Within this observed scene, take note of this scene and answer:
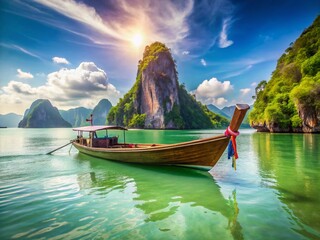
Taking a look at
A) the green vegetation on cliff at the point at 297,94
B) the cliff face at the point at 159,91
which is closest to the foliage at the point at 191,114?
the cliff face at the point at 159,91

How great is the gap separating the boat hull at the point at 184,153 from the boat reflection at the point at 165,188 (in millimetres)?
496

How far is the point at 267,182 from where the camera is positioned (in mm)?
7734

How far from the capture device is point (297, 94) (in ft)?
118

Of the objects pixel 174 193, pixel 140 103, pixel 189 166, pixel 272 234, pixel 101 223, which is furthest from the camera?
pixel 140 103

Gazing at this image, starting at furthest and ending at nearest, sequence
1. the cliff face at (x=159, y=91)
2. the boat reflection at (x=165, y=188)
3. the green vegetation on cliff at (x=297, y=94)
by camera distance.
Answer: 1. the cliff face at (x=159, y=91)
2. the green vegetation on cliff at (x=297, y=94)
3. the boat reflection at (x=165, y=188)

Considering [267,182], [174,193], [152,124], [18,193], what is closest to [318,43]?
[267,182]

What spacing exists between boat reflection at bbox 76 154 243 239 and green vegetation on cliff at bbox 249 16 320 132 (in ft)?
117

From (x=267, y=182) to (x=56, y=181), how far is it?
869 cm

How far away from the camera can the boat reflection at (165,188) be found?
5055 millimetres

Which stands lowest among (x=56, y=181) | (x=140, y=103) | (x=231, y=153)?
(x=56, y=181)

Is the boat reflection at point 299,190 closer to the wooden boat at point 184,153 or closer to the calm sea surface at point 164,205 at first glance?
the calm sea surface at point 164,205

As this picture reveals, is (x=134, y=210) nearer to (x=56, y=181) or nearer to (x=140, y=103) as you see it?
(x=56, y=181)

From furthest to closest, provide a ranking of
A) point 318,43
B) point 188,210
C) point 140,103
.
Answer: point 140,103, point 318,43, point 188,210

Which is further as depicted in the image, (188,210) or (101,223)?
(188,210)
